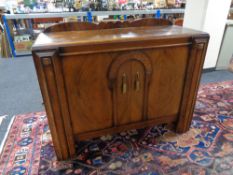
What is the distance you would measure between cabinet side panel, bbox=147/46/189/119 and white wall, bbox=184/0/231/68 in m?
1.42

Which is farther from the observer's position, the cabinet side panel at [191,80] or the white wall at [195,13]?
the white wall at [195,13]

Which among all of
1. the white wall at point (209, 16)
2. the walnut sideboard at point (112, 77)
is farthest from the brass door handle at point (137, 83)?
the white wall at point (209, 16)

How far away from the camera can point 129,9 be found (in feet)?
13.1

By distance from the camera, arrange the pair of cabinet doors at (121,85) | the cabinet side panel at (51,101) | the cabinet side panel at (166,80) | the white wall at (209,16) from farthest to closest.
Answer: the white wall at (209,16) < the cabinet side panel at (166,80) < the pair of cabinet doors at (121,85) < the cabinet side panel at (51,101)

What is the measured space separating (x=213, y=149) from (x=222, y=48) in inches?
73.3

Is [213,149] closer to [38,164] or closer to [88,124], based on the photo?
[88,124]

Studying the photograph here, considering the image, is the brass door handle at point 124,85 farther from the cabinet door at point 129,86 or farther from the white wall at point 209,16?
the white wall at point 209,16

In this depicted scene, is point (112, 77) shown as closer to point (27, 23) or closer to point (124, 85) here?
point (124, 85)

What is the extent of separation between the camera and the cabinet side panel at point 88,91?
41.3 inches

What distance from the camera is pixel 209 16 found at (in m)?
2.27

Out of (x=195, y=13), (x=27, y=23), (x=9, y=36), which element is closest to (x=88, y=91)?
(x=195, y=13)

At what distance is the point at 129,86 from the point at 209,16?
1811mm

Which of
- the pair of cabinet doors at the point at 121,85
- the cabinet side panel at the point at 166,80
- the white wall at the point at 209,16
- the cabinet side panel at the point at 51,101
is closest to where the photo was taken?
the cabinet side panel at the point at 51,101

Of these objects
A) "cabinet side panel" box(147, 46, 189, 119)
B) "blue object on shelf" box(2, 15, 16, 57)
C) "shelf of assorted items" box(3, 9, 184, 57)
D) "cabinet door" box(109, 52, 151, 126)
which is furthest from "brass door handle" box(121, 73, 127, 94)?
"blue object on shelf" box(2, 15, 16, 57)
